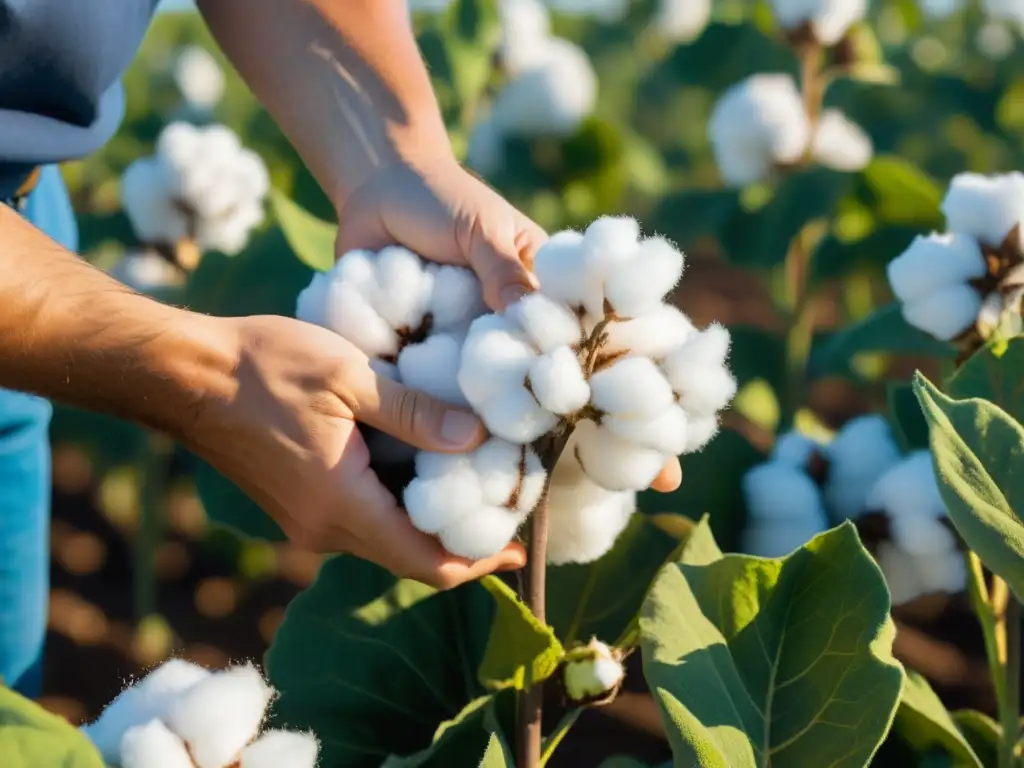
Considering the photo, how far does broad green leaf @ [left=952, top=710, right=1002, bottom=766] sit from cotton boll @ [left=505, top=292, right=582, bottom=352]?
27.6 inches

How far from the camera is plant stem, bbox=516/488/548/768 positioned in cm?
105

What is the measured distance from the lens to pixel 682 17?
432 centimetres

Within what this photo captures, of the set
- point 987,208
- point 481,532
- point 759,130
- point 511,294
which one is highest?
point 511,294

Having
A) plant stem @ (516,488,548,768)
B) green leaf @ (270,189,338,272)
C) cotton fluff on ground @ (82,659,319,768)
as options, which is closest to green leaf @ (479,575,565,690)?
plant stem @ (516,488,548,768)

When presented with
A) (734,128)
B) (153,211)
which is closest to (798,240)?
(734,128)

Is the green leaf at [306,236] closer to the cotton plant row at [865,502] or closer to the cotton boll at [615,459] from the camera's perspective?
the cotton plant row at [865,502]

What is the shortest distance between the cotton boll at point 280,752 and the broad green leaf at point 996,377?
72cm

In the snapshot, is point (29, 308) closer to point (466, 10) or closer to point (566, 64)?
point (566, 64)

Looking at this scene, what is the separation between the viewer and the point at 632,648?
1164 millimetres

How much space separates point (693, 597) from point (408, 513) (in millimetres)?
244

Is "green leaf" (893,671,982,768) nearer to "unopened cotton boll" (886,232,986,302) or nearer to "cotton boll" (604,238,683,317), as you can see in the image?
"unopened cotton boll" (886,232,986,302)

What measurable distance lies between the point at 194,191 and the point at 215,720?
162 cm

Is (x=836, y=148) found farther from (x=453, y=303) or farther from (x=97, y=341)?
(x=97, y=341)

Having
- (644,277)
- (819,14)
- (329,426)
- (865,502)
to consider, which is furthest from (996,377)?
(819,14)
